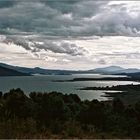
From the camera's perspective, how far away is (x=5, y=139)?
8867 mm

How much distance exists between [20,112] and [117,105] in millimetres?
15366

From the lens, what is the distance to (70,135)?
1154 cm

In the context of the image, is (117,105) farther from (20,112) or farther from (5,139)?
(5,139)

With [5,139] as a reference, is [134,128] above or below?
below

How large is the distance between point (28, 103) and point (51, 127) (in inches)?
459

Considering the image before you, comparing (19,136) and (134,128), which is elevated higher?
(19,136)

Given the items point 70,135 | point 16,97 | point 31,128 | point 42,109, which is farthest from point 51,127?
point 16,97

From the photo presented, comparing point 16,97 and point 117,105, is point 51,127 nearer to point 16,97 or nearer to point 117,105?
point 16,97

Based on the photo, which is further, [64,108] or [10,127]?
[64,108]

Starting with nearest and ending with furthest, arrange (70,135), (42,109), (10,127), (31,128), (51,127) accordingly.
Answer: (10,127)
(31,128)
(70,135)
(51,127)
(42,109)

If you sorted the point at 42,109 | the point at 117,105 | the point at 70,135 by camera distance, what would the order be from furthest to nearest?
the point at 117,105, the point at 42,109, the point at 70,135

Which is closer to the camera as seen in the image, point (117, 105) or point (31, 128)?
point (31, 128)

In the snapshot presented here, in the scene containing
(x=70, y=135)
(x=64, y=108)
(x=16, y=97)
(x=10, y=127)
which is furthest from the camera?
(x=16, y=97)

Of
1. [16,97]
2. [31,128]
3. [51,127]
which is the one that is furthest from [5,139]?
[16,97]
